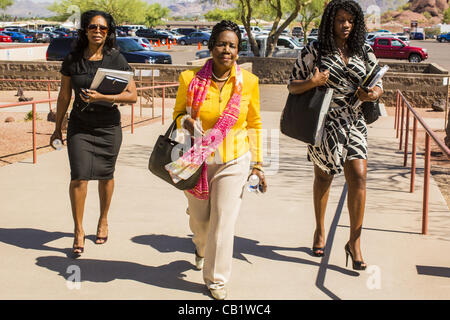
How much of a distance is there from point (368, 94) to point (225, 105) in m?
1.10

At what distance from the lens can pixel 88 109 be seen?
5.35 meters

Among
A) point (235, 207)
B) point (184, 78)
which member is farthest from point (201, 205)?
point (184, 78)

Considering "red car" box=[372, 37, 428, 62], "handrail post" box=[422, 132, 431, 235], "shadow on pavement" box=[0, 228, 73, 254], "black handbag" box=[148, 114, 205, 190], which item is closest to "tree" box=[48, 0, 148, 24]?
"red car" box=[372, 37, 428, 62]

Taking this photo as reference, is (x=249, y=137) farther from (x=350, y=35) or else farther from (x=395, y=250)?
(x=395, y=250)

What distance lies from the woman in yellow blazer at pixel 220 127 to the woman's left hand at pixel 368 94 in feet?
2.80

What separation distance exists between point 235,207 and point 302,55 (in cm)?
140

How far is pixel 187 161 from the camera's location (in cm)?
443

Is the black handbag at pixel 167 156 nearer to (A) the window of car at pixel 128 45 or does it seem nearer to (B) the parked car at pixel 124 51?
(B) the parked car at pixel 124 51

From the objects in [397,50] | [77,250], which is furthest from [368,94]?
[397,50]

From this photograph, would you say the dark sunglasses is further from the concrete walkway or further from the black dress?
the concrete walkway

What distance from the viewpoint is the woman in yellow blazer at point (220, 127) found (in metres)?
4.39

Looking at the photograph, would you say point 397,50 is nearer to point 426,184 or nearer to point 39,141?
point 39,141

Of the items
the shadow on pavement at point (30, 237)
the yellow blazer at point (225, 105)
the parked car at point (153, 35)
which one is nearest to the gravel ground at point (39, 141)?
the shadow on pavement at point (30, 237)

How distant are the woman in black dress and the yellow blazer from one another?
39.2 inches
